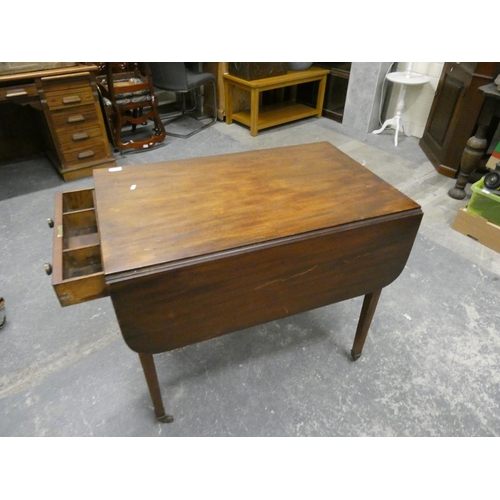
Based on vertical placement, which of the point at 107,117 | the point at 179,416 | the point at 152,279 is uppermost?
the point at 152,279

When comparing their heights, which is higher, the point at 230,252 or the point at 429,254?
the point at 230,252

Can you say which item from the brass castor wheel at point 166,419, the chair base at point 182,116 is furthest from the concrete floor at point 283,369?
the chair base at point 182,116

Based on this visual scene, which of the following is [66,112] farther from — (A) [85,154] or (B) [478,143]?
(B) [478,143]

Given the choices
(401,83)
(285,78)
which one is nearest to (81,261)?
(285,78)

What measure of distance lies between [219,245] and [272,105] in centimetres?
351

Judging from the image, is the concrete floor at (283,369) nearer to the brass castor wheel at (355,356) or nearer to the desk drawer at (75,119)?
the brass castor wheel at (355,356)

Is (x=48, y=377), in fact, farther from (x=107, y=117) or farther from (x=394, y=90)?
(x=394, y=90)

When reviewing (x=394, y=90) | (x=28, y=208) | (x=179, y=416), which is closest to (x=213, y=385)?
(x=179, y=416)

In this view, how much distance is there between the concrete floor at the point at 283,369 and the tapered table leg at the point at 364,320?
0.24 feet

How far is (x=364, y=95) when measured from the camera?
347cm

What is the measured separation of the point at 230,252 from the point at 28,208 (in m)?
2.10

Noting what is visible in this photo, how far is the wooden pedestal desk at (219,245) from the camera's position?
898 mm

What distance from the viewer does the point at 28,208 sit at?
2.40m

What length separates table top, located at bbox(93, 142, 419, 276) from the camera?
37.0 inches
